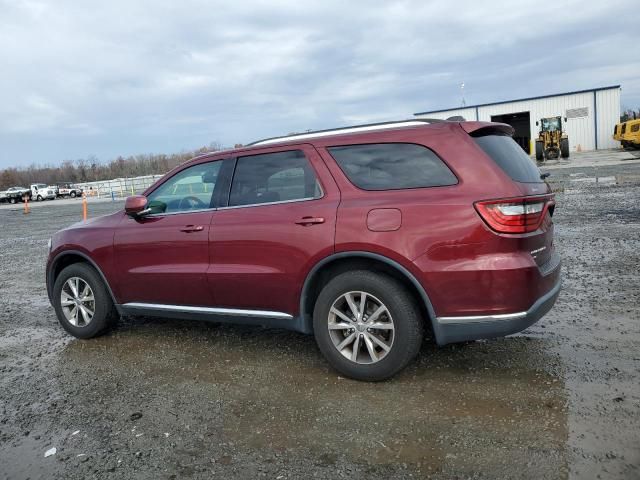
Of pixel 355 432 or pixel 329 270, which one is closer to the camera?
pixel 355 432

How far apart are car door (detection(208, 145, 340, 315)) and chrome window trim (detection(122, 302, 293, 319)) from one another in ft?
0.12

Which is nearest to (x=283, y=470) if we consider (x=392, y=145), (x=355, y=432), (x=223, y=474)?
(x=223, y=474)

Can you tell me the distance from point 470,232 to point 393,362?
3.41 ft

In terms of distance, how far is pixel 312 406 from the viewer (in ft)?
11.5

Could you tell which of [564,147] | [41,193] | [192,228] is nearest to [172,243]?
[192,228]

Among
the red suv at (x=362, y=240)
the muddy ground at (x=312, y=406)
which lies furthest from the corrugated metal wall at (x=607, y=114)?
the red suv at (x=362, y=240)

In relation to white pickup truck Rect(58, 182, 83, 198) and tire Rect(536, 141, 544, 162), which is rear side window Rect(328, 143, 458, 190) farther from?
white pickup truck Rect(58, 182, 83, 198)

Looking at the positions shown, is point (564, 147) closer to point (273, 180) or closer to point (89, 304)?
point (273, 180)

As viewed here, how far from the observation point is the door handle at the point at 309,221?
12.4 feet

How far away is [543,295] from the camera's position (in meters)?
3.51

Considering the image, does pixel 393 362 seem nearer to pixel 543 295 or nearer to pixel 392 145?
pixel 543 295

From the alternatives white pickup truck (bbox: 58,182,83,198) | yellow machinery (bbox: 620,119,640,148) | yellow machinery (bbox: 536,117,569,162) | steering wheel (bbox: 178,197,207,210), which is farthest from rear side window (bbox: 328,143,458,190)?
white pickup truck (bbox: 58,182,83,198)

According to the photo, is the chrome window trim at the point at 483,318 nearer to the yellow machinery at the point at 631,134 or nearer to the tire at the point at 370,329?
the tire at the point at 370,329

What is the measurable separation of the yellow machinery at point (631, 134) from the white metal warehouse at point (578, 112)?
226 inches
